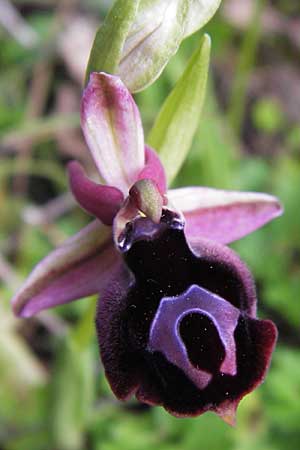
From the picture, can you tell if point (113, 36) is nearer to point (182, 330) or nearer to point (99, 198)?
point (99, 198)

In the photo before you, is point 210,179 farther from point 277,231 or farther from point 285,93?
point 285,93

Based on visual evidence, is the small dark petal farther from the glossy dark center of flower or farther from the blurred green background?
the blurred green background

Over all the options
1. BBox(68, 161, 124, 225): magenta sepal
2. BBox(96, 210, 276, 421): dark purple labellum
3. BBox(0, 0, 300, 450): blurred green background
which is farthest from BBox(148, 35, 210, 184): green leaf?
BBox(0, 0, 300, 450): blurred green background

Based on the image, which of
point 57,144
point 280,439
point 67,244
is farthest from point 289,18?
point 67,244

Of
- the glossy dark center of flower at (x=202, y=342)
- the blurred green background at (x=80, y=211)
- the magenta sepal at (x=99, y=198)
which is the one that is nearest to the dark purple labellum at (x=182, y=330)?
the glossy dark center of flower at (x=202, y=342)

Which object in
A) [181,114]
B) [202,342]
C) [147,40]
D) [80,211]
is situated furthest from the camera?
[80,211]

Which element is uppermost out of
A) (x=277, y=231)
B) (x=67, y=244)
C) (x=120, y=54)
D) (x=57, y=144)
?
(x=120, y=54)

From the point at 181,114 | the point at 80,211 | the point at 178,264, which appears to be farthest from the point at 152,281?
the point at 80,211
